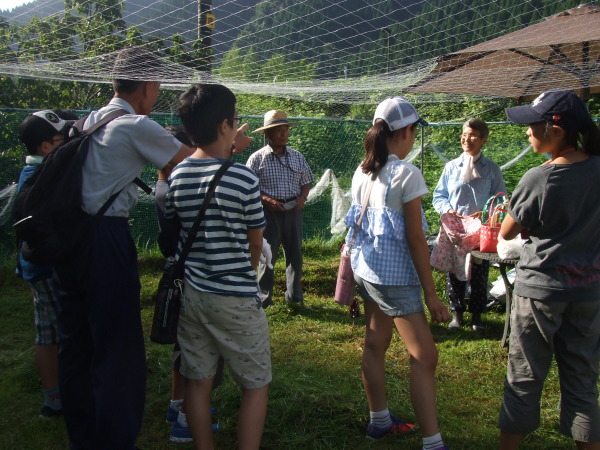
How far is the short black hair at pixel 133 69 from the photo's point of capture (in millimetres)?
2725

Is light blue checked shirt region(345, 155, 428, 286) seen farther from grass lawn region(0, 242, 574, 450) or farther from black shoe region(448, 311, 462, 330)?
black shoe region(448, 311, 462, 330)

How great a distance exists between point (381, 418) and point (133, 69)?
8.15 ft

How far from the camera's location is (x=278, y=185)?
556 centimetres

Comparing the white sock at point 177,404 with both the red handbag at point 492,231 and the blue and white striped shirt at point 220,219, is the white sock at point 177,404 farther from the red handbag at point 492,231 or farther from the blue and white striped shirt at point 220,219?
the red handbag at point 492,231

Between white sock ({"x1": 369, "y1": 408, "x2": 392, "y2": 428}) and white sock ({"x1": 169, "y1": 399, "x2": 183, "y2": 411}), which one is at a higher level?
white sock ({"x1": 169, "y1": 399, "x2": 183, "y2": 411})

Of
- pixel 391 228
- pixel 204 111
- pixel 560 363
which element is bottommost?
pixel 560 363

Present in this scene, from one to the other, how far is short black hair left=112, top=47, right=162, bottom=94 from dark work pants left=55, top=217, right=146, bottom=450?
0.63m

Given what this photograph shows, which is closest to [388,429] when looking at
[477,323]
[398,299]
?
[398,299]

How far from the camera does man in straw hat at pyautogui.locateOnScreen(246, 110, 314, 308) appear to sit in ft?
18.3

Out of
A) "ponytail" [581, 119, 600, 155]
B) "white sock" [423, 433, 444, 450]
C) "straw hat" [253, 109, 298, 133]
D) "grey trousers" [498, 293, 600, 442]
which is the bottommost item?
"white sock" [423, 433, 444, 450]

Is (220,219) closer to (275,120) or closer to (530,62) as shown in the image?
(275,120)

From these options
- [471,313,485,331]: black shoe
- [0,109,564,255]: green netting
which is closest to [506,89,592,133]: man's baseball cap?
[471,313,485,331]: black shoe

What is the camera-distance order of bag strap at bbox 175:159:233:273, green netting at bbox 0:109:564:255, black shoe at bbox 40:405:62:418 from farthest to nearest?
green netting at bbox 0:109:564:255 < black shoe at bbox 40:405:62:418 < bag strap at bbox 175:159:233:273

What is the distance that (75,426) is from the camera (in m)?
2.80
